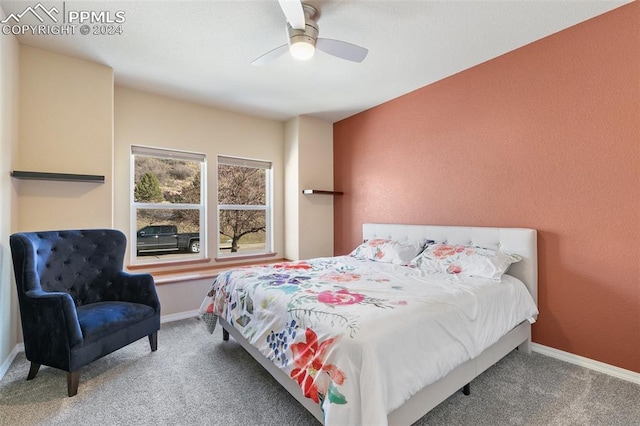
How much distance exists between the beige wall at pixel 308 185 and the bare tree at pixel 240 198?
43 cm

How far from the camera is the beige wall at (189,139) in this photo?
3.39 meters

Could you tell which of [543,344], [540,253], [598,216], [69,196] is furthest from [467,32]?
[69,196]

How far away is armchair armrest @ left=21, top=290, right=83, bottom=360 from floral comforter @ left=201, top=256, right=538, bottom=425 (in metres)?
0.97

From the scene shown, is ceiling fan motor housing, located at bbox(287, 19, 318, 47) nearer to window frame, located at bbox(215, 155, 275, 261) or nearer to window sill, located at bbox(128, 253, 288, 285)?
window frame, located at bbox(215, 155, 275, 261)

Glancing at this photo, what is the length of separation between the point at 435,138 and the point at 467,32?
3.77 feet

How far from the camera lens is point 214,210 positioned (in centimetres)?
403

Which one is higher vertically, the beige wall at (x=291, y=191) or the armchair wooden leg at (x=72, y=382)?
the beige wall at (x=291, y=191)

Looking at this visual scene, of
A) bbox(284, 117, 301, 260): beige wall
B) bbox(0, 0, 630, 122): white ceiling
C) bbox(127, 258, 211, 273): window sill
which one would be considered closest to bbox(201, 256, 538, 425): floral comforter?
bbox(127, 258, 211, 273): window sill

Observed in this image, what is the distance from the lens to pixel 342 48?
215cm

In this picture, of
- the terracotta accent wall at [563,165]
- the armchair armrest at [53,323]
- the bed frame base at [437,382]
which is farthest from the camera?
the terracotta accent wall at [563,165]

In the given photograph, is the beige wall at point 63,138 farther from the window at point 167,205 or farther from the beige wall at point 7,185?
the window at point 167,205

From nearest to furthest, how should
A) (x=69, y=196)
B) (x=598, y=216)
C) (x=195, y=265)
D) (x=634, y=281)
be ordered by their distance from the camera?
(x=634, y=281) → (x=598, y=216) → (x=69, y=196) → (x=195, y=265)

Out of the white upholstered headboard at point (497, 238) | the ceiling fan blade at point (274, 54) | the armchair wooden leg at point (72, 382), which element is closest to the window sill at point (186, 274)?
the armchair wooden leg at point (72, 382)

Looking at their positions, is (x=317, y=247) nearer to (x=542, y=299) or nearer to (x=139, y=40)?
(x=542, y=299)
